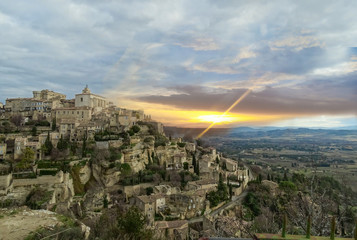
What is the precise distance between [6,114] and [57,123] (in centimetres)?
1215

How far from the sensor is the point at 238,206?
2886 centimetres

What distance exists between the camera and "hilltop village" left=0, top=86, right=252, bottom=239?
22047 millimetres

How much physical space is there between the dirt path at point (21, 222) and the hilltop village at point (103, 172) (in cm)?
498

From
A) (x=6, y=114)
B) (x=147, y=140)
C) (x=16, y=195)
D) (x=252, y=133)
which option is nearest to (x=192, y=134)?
(x=147, y=140)

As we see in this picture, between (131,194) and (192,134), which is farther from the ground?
(192,134)

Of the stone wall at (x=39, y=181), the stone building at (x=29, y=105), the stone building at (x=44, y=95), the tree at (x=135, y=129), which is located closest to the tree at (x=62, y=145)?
the stone wall at (x=39, y=181)

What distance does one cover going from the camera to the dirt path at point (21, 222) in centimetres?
920

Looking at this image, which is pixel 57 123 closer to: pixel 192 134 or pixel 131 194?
pixel 131 194

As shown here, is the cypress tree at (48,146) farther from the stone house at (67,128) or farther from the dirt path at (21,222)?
the dirt path at (21,222)

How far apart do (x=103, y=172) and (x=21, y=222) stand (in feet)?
61.9

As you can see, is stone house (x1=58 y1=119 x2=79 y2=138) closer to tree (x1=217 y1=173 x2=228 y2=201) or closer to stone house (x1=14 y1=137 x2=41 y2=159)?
stone house (x1=14 y1=137 x2=41 y2=159)

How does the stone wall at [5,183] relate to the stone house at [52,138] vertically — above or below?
below

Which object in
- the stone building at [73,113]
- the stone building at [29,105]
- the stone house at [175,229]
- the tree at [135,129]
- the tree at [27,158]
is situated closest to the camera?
the stone house at [175,229]

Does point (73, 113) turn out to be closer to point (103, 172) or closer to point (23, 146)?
point (23, 146)
